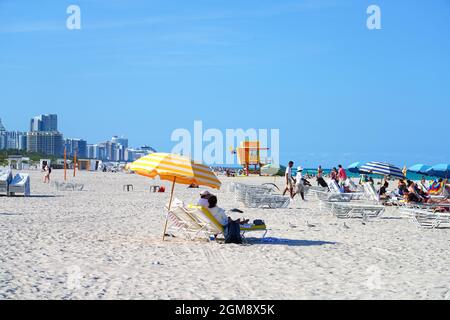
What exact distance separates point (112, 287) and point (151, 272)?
0.88 meters

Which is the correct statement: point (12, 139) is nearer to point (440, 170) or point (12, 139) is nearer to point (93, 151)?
point (93, 151)

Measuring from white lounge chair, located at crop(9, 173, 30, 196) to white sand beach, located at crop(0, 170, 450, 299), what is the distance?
20.0ft

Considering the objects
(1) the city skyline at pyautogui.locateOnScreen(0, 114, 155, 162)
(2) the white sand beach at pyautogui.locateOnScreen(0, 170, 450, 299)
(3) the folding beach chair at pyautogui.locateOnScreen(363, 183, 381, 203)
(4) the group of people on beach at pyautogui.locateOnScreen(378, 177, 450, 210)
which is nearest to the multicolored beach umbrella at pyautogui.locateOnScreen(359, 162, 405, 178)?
(4) the group of people on beach at pyautogui.locateOnScreen(378, 177, 450, 210)

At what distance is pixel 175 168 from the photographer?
349 inches

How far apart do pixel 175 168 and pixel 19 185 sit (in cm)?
1071

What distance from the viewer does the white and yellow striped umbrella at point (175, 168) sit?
8820 mm

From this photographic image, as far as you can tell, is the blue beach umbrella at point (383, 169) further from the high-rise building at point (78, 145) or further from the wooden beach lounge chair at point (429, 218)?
the high-rise building at point (78, 145)

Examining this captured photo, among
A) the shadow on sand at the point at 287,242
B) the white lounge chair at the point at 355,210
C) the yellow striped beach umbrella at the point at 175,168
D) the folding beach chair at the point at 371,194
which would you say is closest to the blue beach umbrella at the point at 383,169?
the folding beach chair at the point at 371,194

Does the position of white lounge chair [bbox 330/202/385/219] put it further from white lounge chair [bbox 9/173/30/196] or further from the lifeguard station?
the lifeguard station

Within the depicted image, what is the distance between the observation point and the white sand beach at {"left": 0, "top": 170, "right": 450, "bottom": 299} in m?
5.86

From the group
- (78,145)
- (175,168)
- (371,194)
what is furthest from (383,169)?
(78,145)

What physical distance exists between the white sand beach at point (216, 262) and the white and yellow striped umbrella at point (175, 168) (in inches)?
37.0
